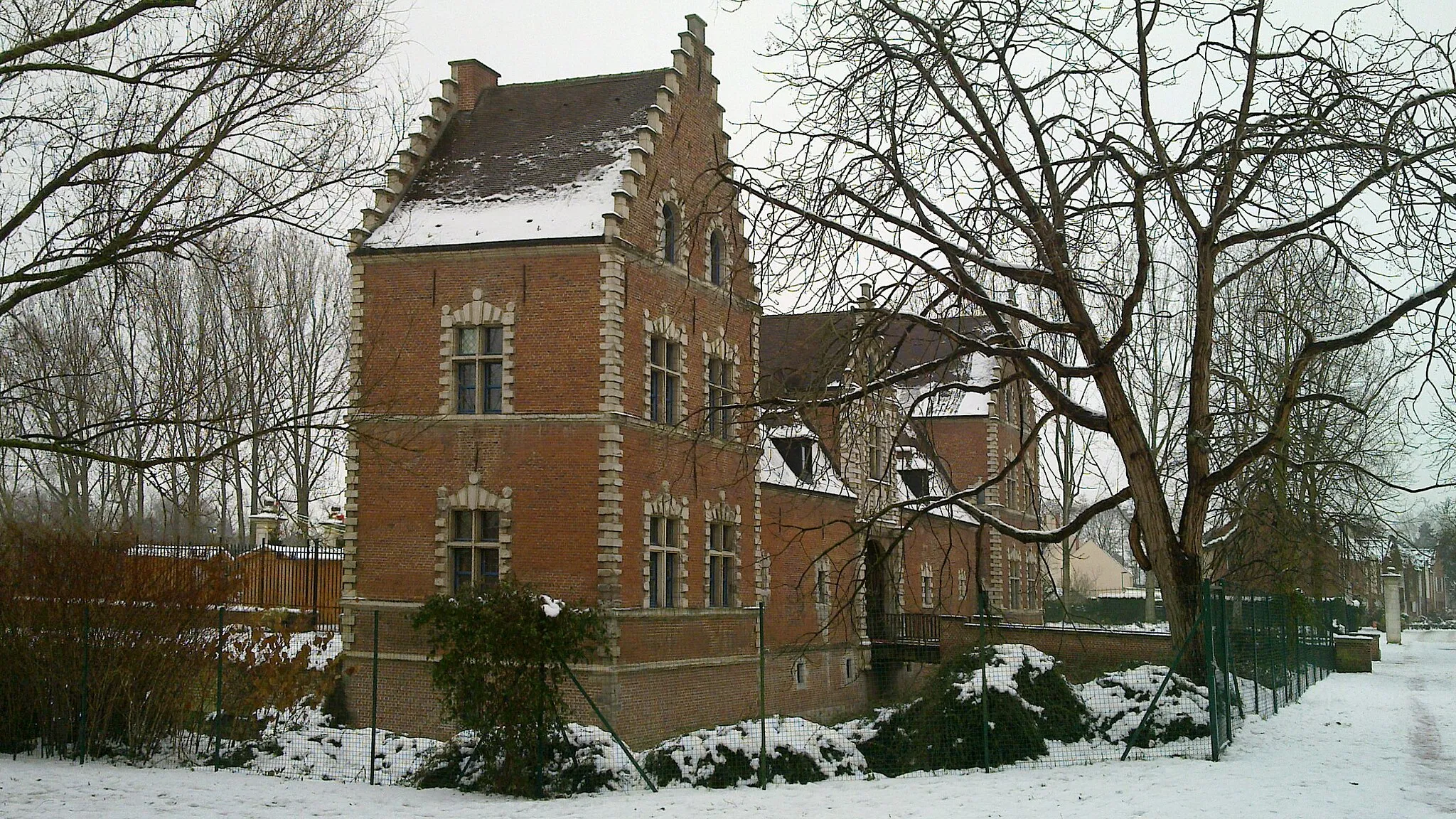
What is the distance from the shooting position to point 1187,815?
11.2 metres

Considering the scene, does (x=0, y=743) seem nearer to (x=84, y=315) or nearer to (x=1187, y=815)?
(x=1187, y=815)

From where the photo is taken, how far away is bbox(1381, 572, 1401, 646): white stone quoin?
2190 inches

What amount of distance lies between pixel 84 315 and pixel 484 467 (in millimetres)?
12693

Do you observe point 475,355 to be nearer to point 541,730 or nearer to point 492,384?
point 492,384

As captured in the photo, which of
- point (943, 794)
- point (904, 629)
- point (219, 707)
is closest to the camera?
point (943, 794)

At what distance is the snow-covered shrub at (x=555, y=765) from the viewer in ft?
47.9

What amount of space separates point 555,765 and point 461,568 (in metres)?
10.6

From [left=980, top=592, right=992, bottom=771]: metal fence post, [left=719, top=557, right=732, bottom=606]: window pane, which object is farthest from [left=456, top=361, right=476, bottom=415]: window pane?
[left=980, top=592, right=992, bottom=771]: metal fence post

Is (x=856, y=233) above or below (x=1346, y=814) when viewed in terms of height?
above

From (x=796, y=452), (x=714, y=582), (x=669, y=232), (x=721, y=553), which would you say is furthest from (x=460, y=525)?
(x=796, y=452)

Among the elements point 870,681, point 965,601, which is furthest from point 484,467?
point 965,601

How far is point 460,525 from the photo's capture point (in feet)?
81.4

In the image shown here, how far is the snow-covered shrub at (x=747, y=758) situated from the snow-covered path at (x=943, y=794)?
33 cm

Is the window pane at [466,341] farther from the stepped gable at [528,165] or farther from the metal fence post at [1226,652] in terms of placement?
the metal fence post at [1226,652]
